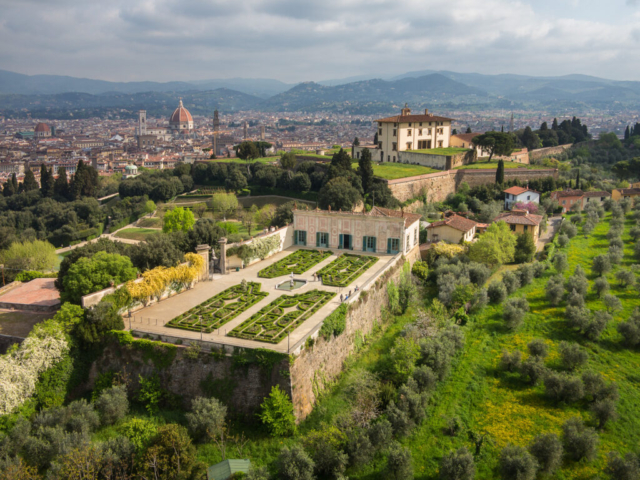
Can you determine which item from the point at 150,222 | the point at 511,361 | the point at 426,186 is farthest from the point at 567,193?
the point at 150,222

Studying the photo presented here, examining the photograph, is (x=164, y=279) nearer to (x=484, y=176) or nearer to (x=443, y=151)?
(x=484, y=176)

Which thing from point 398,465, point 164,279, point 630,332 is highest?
point 164,279

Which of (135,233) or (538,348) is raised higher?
(538,348)

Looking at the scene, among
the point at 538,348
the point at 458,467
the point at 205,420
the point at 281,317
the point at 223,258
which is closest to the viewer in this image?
the point at 458,467

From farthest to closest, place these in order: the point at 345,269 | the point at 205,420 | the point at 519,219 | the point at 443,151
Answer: the point at 443,151
the point at 519,219
the point at 345,269
the point at 205,420

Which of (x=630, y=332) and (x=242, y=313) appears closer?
(x=242, y=313)

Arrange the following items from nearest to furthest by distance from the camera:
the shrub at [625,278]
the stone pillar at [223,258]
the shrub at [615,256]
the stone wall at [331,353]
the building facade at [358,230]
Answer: the stone wall at [331,353] < the stone pillar at [223,258] < the shrub at [625,278] < the building facade at [358,230] < the shrub at [615,256]

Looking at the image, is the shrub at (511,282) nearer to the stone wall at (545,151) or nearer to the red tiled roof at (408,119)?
the red tiled roof at (408,119)

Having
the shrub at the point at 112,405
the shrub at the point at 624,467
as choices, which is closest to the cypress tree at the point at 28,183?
the shrub at the point at 112,405
